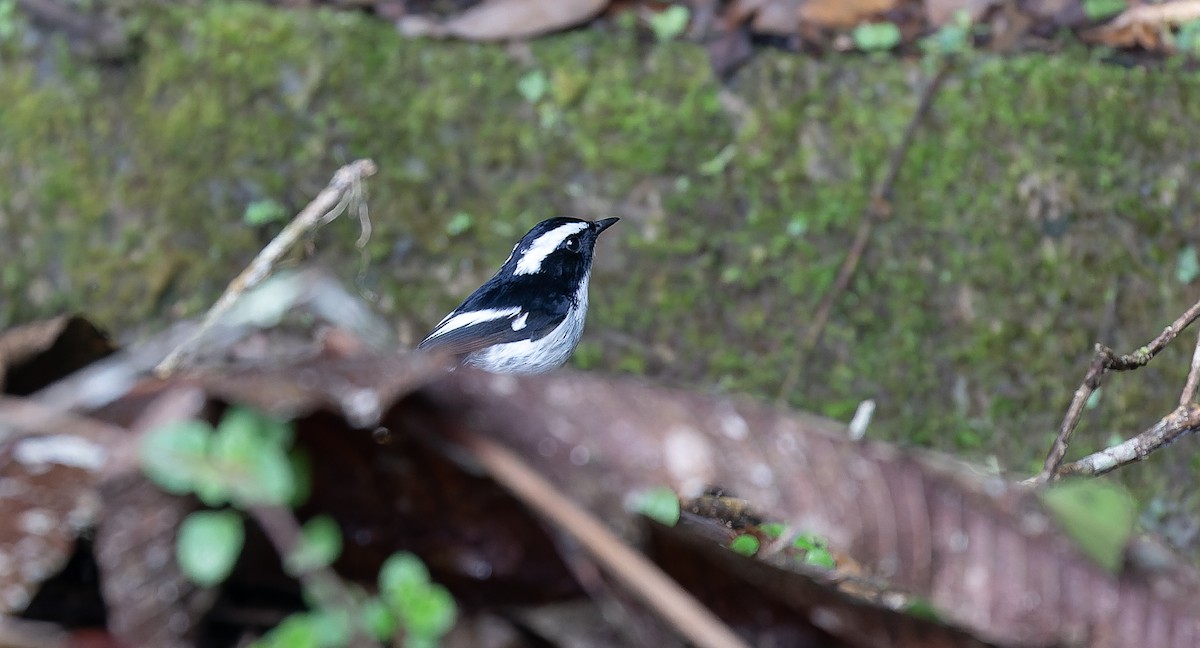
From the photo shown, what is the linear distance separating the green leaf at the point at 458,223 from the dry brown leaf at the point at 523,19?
0.71 metres

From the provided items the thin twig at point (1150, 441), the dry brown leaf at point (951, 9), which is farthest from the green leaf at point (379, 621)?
the dry brown leaf at point (951, 9)

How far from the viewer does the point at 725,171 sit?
4.20 meters

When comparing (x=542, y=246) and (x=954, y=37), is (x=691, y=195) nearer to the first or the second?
(x=542, y=246)

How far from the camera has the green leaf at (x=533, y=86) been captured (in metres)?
4.24

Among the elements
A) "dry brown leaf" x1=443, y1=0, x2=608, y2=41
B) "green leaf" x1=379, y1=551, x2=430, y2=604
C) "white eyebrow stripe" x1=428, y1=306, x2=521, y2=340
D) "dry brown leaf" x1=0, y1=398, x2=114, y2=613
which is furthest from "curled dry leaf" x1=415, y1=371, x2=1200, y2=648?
"dry brown leaf" x1=443, y1=0, x2=608, y2=41

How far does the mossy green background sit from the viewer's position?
410 centimetres

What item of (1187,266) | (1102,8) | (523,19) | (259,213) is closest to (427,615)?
(259,213)

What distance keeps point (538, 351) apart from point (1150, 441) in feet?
10.1

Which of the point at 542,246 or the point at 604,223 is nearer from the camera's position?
the point at 604,223

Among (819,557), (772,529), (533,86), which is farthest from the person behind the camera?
(533,86)

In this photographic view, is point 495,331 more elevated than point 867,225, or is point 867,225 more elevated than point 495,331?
point 867,225

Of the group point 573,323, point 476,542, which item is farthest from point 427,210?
point 476,542

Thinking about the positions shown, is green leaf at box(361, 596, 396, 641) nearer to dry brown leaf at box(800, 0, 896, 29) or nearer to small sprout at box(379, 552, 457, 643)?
small sprout at box(379, 552, 457, 643)

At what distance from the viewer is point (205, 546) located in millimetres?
711
